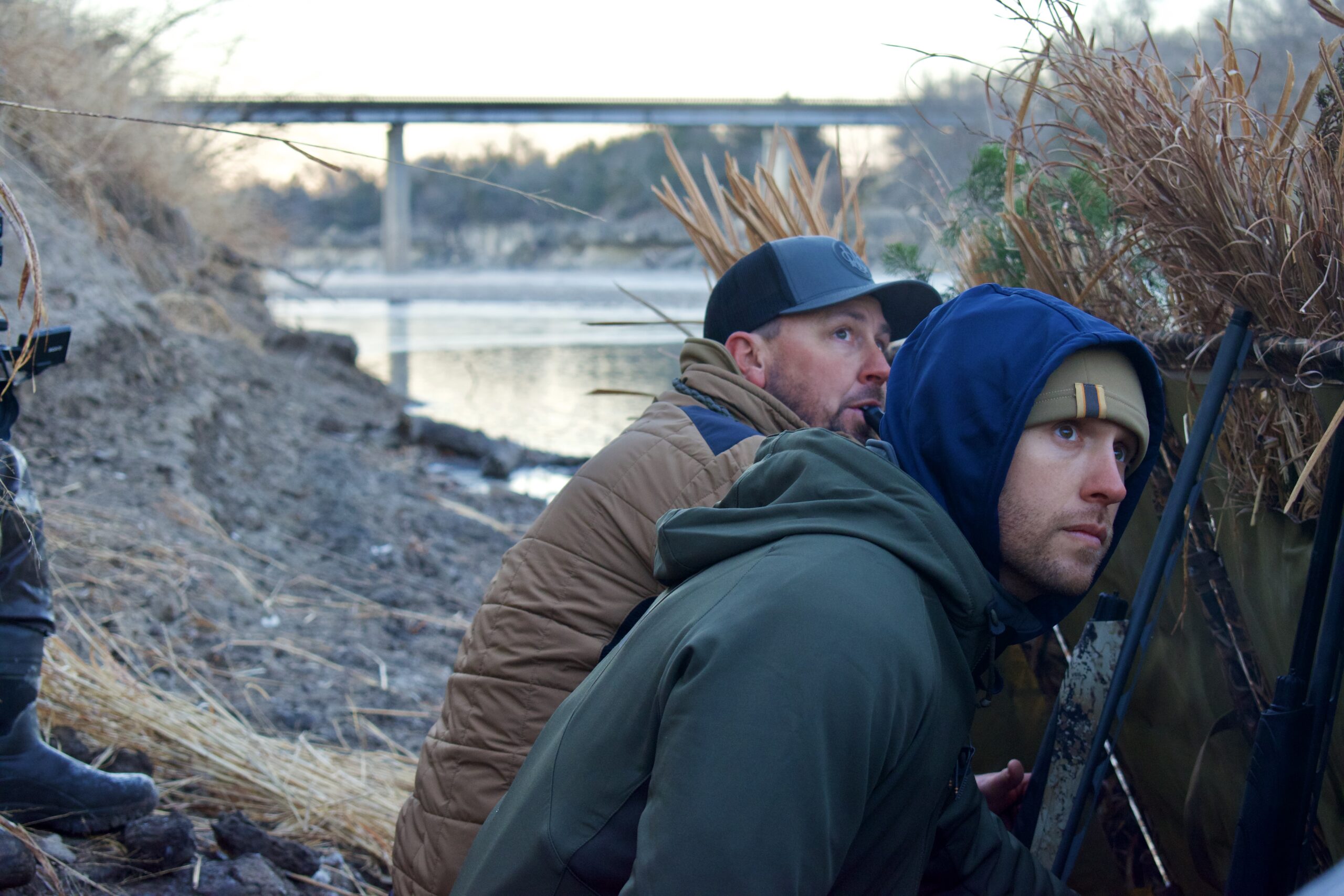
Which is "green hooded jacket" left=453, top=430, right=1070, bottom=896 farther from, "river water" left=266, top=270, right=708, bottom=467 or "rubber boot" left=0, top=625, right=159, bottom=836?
"river water" left=266, top=270, right=708, bottom=467

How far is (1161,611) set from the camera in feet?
6.87

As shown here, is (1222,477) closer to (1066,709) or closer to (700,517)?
(1066,709)

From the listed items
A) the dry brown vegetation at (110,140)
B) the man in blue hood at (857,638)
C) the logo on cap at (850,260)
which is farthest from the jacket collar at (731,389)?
the dry brown vegetation at (110,140)

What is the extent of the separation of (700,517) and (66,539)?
4152 millimetres

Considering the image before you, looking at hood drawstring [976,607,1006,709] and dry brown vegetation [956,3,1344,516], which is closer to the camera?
hood drawstring [976,607,1006,709]

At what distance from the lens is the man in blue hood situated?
1035 mm

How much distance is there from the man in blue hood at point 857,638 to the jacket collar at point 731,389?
0.77 meters

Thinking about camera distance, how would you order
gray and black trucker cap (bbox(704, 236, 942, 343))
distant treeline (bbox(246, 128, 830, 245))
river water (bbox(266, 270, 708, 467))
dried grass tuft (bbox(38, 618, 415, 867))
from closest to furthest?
gray and black trucker cap (bbox(704, 236, 942, 343))
dried grass tuft (bbox(38, 618, 415, 867))
river water (bbox(266, 270, 708, 467))
distant treeline (bbox(246, 128, 830, 245))

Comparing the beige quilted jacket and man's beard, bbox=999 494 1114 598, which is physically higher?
man's beard, bbox=999 494 1114 598

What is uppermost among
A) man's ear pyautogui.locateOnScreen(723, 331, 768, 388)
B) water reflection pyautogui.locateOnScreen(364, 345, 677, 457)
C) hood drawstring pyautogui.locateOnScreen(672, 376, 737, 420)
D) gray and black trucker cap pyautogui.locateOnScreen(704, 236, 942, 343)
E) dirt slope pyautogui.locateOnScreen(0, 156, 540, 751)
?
gray and black trucker cap pyautogui.locateOnScreen(704, 236, 942, 343)

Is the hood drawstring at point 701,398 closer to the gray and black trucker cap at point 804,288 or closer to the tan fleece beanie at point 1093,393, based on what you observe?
the gray and black trucker cap at point 804,288

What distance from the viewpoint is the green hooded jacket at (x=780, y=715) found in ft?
3.37

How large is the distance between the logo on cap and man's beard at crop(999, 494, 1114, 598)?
1.27m

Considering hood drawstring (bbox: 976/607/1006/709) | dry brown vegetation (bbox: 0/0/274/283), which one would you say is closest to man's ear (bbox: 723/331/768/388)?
hood drawstring (bbox: 976/607/1006/709)
